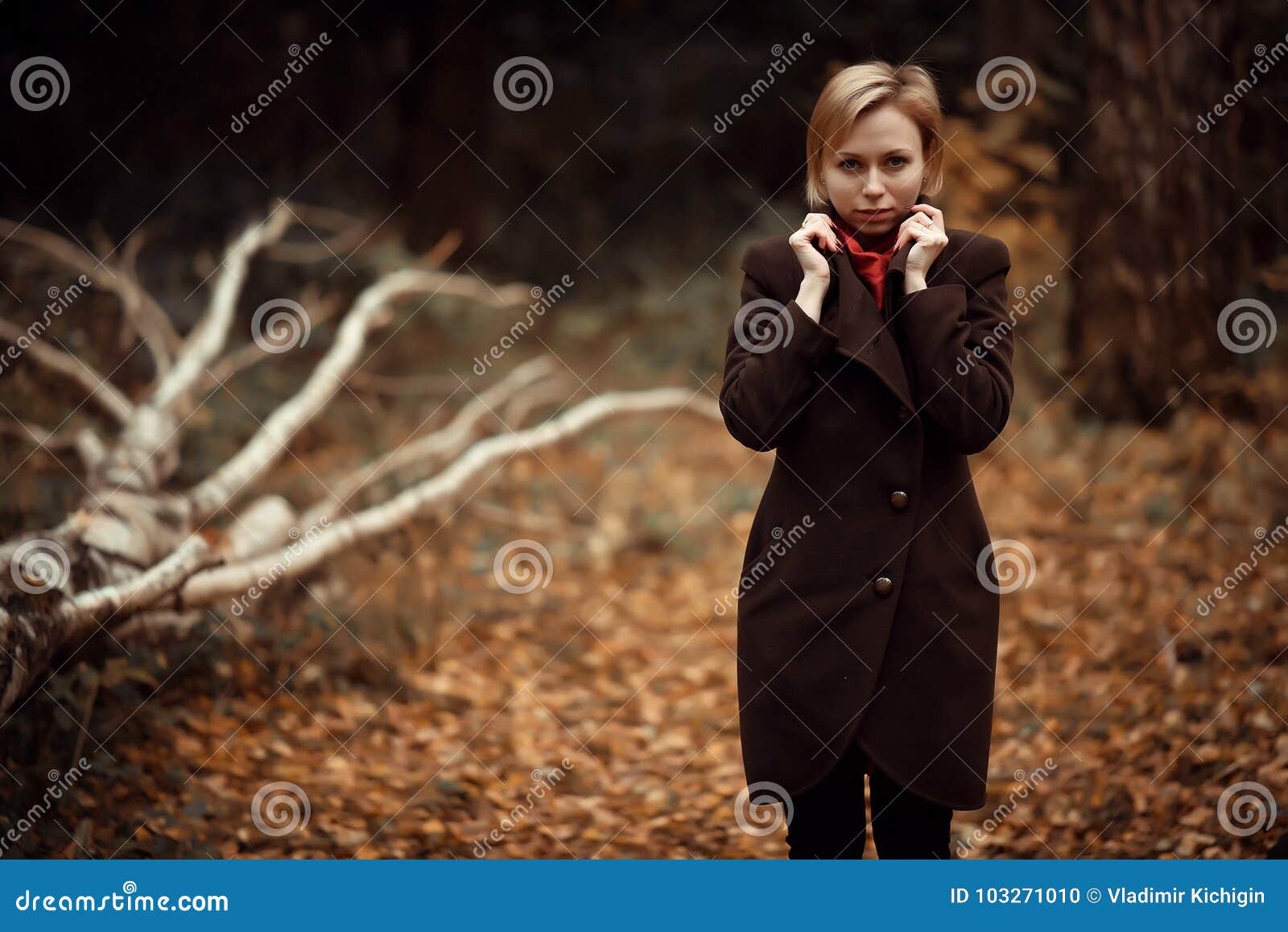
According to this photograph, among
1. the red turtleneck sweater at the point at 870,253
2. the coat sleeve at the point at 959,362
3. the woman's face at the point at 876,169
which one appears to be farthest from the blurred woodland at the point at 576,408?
the woman's face at the point at 876,169

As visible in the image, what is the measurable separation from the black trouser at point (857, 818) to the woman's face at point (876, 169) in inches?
40.2

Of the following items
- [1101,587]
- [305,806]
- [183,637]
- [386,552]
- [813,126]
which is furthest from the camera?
[386,552]

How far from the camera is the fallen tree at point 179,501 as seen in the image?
343 centimetres

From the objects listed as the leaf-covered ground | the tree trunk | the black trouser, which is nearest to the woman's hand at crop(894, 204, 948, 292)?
the black trouser

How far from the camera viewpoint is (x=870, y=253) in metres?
2.10

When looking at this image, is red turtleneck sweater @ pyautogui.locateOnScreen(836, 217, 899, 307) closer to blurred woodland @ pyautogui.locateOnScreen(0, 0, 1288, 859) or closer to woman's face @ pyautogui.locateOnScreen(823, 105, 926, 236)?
woman's face @ pyautogui.locateOnScreen(823, 105, 926, 236)

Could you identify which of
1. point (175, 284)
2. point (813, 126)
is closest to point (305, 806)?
point (813, 126)

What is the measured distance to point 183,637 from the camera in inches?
170

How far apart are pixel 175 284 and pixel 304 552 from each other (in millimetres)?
4736

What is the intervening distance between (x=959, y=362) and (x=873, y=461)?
24cm

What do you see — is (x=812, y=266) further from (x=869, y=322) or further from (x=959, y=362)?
(x=959, y=362)

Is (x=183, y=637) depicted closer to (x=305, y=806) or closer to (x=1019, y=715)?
(x=305, y=806)

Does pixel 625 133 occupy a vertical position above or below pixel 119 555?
above

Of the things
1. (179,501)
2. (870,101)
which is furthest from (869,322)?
(179,501)
